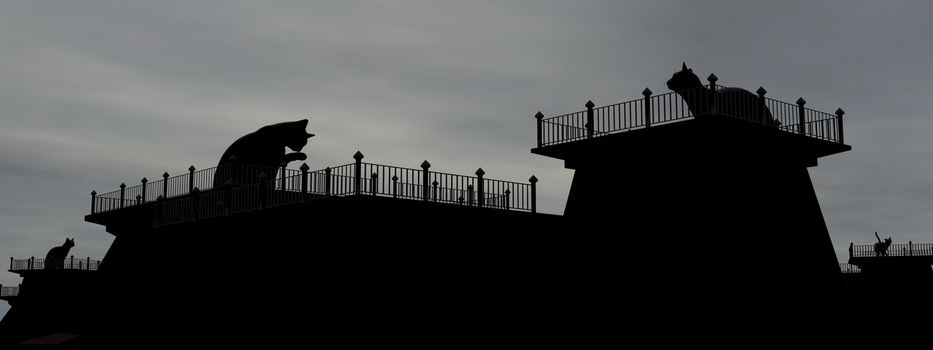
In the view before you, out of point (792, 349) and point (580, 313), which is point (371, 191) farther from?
point (792, 349)

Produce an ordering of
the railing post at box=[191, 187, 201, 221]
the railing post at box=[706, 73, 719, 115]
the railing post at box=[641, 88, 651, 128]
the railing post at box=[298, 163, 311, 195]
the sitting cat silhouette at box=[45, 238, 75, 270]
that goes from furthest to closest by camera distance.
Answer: the sitting cat silhouette at box=[45, 238, 75, 270] → the railing post at box=[191, 187, 201, 221] → the railing post at box=[298, 163, 311, 195] → the railing post at box=[641, 88, 651, 128] → the railing post at box=[706, 73, 719, 115]

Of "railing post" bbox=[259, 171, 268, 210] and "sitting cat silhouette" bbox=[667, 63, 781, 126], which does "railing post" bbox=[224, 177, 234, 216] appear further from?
"sitting cat silhouette" bbox=[667, 63, 781, 126]

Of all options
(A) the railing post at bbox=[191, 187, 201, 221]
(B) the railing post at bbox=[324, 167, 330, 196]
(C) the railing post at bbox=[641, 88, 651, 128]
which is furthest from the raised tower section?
(A) the railing post at bbox=[191, 187, 201, 221]

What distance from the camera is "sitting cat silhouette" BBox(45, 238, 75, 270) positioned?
187 feet

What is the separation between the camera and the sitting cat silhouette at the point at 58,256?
57094 millimetres

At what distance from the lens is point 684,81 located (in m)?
29.4

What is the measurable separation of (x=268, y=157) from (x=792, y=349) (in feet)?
67.3

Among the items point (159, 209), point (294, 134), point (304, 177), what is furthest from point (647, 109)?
point (159, 209)

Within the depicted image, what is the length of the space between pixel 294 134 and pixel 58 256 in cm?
3092

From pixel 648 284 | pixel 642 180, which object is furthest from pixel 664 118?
pixel 648 284

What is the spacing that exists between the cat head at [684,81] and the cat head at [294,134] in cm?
1585

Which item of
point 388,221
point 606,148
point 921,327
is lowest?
point 921,327

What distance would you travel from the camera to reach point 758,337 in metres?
27.9

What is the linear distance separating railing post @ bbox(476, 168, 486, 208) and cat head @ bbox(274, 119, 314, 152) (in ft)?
29.2
